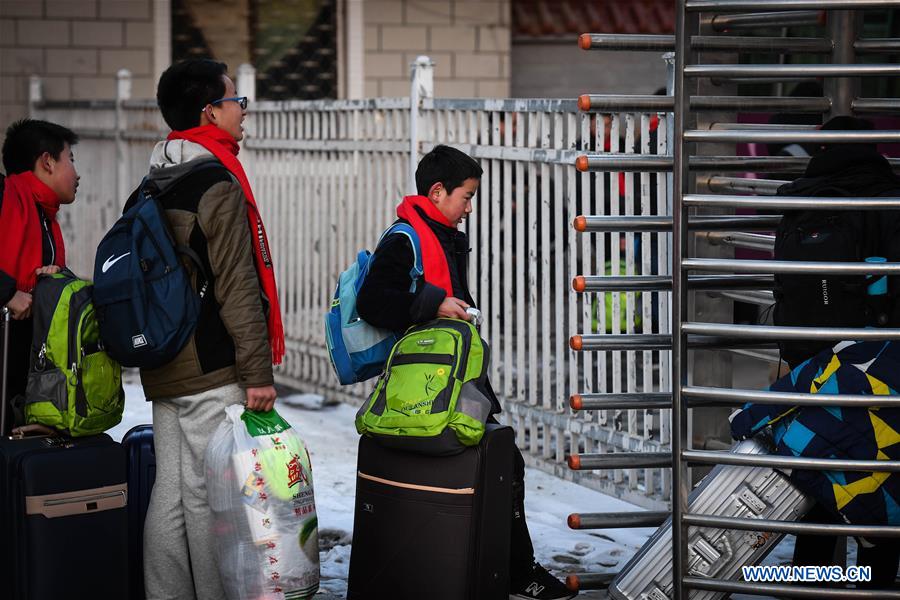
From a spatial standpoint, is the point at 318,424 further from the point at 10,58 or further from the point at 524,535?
the point at 10,58

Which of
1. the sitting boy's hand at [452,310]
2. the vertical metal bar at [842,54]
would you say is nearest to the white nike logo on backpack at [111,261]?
the sitting boy's hand at [452,310]

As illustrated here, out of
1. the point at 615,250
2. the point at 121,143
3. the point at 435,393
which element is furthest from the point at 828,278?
the point at 121,143

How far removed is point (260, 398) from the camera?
4.23 meters

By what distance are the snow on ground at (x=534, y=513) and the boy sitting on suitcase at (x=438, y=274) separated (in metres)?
0.56

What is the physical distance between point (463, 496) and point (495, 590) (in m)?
0.34

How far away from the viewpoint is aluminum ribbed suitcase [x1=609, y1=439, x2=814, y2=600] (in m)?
4.15

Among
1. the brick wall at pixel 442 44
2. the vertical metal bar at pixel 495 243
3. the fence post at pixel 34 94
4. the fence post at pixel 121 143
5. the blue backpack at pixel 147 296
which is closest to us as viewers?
the blue backpack at pixel 147 296

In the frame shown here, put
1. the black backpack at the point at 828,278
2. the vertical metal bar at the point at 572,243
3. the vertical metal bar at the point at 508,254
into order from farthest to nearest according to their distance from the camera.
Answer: the vertical metal bar at the point at 508,254
the vertical metal bar at the point at 572,243
the black backpack at the point at 828,278

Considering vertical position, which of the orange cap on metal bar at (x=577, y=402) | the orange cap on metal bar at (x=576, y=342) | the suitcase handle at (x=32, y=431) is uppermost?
the orange cap on metal bar at (x=576, y=342)

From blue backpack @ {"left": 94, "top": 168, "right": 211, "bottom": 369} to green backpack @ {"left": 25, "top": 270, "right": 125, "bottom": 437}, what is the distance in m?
0.24

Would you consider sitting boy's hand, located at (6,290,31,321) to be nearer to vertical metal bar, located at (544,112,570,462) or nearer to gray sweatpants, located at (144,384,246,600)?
gray sweatpants, located at (144,384,246,600)

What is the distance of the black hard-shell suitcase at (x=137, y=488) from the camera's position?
15.2 ft

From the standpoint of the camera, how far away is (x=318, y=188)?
905 cm

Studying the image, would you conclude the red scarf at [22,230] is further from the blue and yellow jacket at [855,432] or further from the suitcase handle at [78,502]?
the blue and yellow jacket at [855,432]
